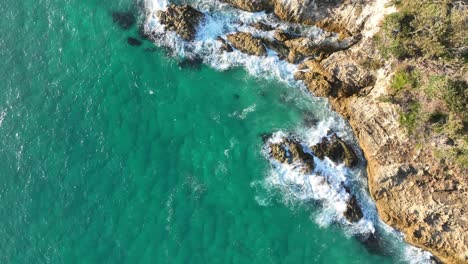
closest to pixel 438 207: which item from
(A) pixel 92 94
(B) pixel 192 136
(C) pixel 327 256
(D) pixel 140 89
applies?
(C) pixel 327 256

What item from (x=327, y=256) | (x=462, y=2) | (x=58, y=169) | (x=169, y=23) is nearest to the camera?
(x=462, y=2)

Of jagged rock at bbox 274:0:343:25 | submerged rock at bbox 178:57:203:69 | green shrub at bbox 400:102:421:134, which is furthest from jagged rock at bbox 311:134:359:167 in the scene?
submerged rock at bbox 178:57:203:69

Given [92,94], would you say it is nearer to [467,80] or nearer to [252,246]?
[252,246]

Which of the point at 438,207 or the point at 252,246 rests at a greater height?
the point at 438,207

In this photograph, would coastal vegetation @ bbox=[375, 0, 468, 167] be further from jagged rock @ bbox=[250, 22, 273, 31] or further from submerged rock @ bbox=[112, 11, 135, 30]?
submerged rock @ bbox=[112, 11, 135, 30]

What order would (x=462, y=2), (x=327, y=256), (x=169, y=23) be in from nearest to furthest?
1. (x=462, y=2)
2. (x=327, y=256)
3. (x=169, y=23)

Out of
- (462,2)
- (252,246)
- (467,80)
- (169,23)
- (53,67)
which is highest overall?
(462,2)
